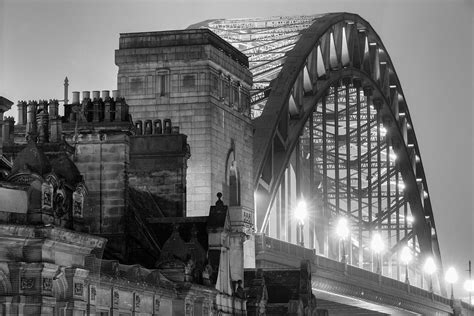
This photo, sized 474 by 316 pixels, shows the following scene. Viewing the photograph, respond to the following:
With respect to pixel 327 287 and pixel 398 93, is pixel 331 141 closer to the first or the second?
pixel 398 93

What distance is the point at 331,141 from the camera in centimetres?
17300

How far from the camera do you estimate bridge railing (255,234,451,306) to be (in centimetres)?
10388

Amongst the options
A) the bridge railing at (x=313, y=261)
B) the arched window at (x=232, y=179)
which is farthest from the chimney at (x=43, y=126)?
the bridge railing at (x=313, y=261)

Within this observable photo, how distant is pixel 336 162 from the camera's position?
158625 mm

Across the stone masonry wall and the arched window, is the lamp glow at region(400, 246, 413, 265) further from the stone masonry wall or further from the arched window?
the stone masonry wall

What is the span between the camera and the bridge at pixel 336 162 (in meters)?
122

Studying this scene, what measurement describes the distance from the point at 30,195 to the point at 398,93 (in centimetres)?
12216

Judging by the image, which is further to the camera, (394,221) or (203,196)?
(394,221)

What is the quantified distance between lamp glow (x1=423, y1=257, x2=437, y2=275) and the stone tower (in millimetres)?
76614

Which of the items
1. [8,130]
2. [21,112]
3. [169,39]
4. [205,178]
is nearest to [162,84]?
[169,39]

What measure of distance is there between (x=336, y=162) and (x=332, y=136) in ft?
40.4

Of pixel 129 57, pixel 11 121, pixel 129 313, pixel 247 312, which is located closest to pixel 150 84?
pixel 129 57

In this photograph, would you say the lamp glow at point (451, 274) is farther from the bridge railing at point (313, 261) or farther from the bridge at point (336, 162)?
the bridge railing at point (313, 261)

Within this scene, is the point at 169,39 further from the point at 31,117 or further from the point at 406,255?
the point at 406,255
